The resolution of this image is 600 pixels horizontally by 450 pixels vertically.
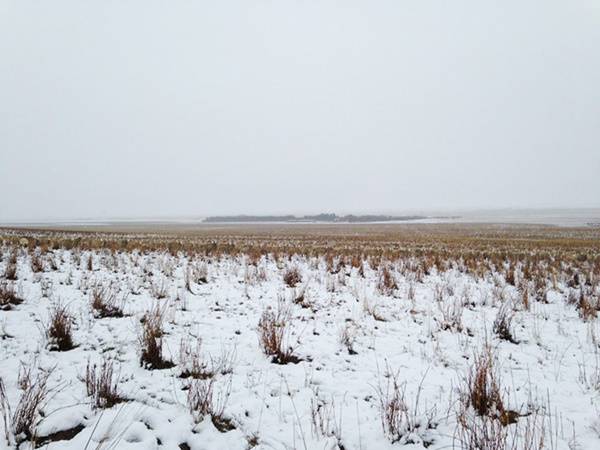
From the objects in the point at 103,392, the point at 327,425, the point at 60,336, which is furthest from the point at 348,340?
the point at 60,336

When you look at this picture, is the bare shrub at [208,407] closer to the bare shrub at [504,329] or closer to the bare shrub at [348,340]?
the bare shrub at [348,340]

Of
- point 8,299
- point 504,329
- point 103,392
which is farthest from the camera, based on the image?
point 8,299

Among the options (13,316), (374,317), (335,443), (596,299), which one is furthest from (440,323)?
(13,316)

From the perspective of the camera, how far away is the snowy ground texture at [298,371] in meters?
2.90

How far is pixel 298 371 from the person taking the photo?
431 centimetres

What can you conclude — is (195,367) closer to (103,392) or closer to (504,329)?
(103,392)

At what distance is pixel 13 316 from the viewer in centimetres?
561

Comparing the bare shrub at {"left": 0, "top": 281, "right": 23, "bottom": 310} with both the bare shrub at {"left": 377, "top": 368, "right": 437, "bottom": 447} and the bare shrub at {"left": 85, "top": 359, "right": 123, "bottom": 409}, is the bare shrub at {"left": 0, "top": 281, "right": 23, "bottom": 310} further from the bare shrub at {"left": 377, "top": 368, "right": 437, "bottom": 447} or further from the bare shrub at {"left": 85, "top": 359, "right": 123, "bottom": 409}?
the bare shrub at {"left": 377, "top": 368, "right": 437, "bottom": 447}

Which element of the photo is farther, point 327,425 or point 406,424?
point 406,424

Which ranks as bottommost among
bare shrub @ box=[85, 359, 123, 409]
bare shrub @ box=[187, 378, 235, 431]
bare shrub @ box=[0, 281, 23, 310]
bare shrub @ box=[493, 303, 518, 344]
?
bare shrub @ box=[493, 303, 518, 344]

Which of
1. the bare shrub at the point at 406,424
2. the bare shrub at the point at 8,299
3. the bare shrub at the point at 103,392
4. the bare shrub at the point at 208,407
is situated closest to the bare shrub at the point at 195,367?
the bare shrub at the point at 208,407

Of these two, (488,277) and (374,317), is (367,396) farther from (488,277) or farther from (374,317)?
(488,277)

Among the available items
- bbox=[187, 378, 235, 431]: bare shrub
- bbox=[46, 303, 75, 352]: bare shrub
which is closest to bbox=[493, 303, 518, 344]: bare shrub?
bbox=[187, 378, 235, 431]: bare shrub

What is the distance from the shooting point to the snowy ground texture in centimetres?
290
